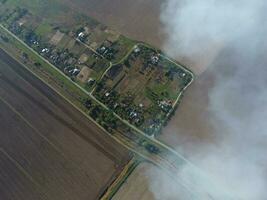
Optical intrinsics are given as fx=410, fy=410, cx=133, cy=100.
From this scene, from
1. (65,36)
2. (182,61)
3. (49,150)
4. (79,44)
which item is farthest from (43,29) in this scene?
(182,61)

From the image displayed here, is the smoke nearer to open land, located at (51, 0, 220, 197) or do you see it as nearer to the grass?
open land, located at (51, 0, 220, 197)

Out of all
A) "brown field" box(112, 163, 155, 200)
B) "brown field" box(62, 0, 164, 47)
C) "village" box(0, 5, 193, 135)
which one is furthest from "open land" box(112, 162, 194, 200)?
"brown field" box(62, 0, 164, 47)

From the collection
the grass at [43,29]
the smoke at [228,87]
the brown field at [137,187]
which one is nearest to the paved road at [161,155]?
the smoke at [228,87]

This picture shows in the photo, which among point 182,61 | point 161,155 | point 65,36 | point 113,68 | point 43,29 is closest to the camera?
point 161,155

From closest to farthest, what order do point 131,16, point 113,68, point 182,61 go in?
1. point 182,61
2. point 113,68
3. point 131,16

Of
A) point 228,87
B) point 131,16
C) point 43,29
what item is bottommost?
point 43,29

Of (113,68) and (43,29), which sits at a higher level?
Answer: (113,68)

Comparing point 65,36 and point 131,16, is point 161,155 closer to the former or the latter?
point 131,16
